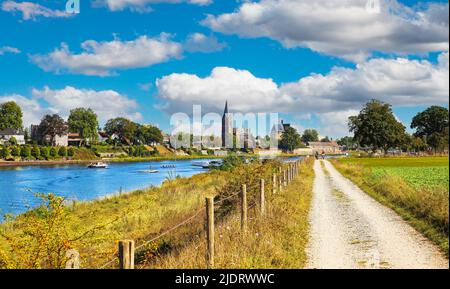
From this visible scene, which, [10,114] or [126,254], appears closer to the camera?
[126,254]

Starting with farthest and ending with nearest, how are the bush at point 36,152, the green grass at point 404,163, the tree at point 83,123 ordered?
the tree at point 83,123
the bush at point 36,152
the green grass at point 404,163

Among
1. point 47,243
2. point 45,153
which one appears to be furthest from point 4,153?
point 47,243

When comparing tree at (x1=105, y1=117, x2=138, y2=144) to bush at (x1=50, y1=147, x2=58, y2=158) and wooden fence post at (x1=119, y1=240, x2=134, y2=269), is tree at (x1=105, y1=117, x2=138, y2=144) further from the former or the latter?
wooden fence post at (x1=119, y1=240, x2=134, y2=269)

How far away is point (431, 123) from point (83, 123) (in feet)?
342

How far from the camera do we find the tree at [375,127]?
10594 centimetres

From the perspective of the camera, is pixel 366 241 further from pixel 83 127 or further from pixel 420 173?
pixel 83 127

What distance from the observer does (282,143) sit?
598 feet

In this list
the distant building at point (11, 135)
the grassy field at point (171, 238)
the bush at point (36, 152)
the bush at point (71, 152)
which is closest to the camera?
the grassy field at point (171, 238)

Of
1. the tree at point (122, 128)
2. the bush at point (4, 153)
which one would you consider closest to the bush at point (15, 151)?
the bush at point (4, 153)

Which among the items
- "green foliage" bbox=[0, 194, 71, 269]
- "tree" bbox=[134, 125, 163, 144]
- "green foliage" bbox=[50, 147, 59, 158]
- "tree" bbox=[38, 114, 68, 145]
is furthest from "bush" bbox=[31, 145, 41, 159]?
"green foliage" bbox=[0, 194, 71, 269]

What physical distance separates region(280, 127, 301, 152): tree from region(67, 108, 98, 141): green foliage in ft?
223

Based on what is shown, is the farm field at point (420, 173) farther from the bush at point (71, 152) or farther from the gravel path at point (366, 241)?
the bush at point (71, 152)

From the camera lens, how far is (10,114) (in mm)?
141125

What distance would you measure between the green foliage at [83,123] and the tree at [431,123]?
98.1 m
